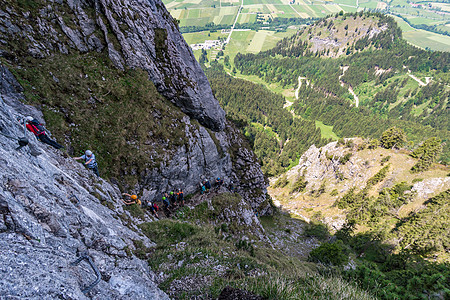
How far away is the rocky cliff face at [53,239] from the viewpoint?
4.83m

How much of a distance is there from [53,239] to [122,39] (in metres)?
27.6

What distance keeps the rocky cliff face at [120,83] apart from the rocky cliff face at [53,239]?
29.1 ft

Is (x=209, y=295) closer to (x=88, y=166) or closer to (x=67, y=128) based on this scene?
(x=88, y=166)

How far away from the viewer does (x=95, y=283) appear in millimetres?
6141

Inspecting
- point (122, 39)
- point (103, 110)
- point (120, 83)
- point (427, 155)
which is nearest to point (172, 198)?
point (103, 110)

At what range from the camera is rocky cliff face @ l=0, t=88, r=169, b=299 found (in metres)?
4.83

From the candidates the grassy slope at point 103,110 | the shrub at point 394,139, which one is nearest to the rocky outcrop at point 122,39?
the grassy slope at point 103,110

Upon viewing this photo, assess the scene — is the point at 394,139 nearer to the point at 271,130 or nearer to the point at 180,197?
the point at 180,197

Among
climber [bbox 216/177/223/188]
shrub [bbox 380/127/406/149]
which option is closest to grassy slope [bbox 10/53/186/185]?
climber [bbox 216/177/223/188]

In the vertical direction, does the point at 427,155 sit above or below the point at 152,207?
below

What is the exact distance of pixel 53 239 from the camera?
640 centimetres

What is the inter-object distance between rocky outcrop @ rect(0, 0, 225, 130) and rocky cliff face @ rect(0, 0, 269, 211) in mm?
102

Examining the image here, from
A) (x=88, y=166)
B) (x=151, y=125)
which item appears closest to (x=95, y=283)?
(x=88, y=166)

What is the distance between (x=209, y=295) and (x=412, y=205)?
221ft
